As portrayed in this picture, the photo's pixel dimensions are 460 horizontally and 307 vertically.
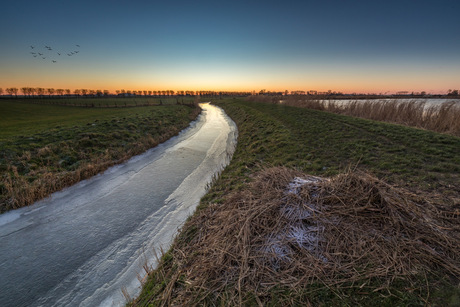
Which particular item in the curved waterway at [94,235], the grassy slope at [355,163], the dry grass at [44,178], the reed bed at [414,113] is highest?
the reed bed at [414,113]

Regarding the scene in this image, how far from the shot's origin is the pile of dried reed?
2.66 metres

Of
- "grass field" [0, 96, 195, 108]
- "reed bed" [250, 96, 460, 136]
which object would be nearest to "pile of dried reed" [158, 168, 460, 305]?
"reed bed" [250, 96, 460, 136]

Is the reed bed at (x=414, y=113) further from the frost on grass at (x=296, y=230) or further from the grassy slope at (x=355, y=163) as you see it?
the frost on grass at (x=296, y=230)

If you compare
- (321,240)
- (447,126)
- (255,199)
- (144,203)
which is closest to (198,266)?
(255,199)

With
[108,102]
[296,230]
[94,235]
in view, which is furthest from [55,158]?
[108,102]

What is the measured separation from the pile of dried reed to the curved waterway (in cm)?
140

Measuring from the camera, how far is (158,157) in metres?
12.0

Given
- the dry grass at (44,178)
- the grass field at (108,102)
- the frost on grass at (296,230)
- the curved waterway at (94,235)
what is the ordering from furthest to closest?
A: the grass field at (108,102), the dry grass at (44,178), the curved waterway at (94,235), the frost on grass at (296,230)

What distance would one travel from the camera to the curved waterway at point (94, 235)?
3.84 m

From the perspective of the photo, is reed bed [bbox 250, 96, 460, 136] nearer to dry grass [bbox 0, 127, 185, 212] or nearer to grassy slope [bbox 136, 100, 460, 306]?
grassy slope [bbox 136, 100, 460, 306]

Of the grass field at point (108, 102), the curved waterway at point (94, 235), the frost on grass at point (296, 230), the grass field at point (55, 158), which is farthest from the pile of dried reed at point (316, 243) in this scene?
the grass field at point (108, 102)

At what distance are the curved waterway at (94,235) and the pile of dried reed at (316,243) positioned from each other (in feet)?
4.60

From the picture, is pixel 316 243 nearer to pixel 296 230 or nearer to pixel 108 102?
pixel 296 230

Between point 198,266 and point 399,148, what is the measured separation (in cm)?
857
